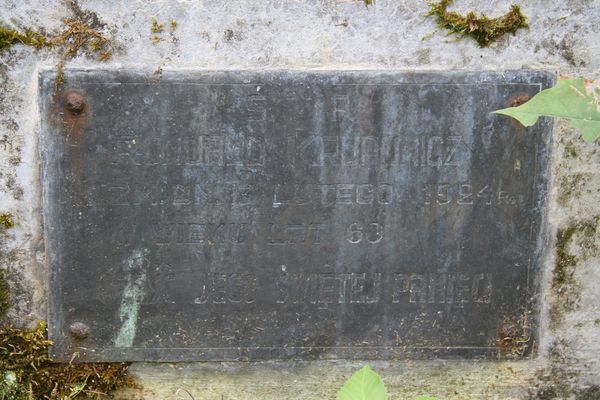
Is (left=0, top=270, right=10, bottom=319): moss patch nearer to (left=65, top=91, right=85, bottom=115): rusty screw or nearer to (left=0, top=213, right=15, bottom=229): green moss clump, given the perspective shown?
(left=0, top=213, right=15, bottom=229): green moss clump

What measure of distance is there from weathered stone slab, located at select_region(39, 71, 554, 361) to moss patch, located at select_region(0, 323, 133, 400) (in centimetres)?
6

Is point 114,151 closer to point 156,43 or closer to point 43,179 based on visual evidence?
point 43,179

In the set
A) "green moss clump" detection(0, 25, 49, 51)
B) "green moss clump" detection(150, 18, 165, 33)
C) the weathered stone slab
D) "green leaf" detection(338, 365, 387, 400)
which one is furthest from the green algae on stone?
"green moss clump" detection(0, 25, 49, 51)

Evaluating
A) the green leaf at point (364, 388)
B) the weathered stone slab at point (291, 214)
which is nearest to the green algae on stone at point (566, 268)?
the weathered stone slab at point (291, 214)

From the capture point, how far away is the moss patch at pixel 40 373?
85.6 inches

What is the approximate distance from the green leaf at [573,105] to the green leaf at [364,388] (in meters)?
0.64

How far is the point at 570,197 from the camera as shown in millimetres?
2199

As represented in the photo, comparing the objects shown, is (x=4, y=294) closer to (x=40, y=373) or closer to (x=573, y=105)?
(x=40, y=373)

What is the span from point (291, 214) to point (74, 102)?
818 mm

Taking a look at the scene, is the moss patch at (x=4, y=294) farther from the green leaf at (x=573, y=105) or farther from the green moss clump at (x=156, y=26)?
the green leaf at (x=573, y=105)

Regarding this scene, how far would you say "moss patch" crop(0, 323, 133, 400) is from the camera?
85.6 inches

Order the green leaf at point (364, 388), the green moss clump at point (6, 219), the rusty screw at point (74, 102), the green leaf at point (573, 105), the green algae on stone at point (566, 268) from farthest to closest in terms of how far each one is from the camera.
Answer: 1. the green algae on stone at point (566, 268)
2. the green moss clump at point (6, 219)
3. the rusty screw at point (74, 102)
4. the green leaf at point (364, 388)
5. the green leaf at point (573, 105)

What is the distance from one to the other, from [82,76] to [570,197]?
1.77 m

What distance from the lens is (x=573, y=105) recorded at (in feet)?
3.21
